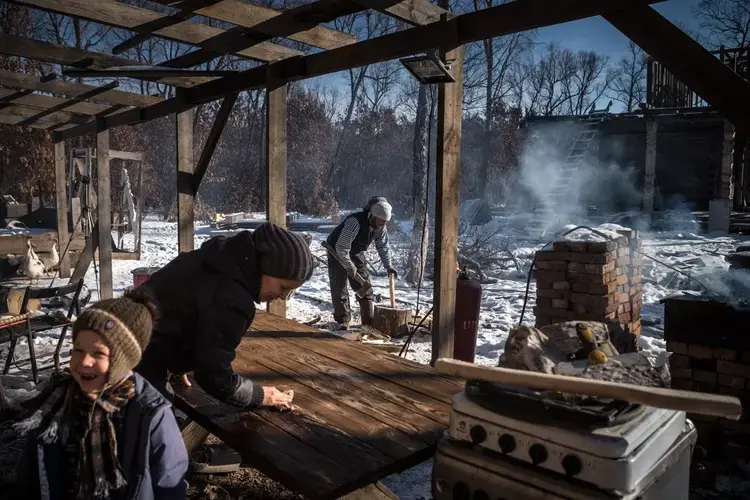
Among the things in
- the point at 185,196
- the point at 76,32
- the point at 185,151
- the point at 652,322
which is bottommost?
the point at 652,322

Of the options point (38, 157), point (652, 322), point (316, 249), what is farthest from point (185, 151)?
point (38, 157)

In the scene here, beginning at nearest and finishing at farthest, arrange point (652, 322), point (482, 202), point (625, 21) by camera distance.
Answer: point (625, 21) < point (652, 322) < point (482, 202)

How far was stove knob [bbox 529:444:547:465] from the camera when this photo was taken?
155cm

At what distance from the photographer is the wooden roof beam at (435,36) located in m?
2.87

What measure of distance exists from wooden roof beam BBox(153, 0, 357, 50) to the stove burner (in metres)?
3.39

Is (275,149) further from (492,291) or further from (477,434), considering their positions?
(492,291)

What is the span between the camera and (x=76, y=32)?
20.8 metres

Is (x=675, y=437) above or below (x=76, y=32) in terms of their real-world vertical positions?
below

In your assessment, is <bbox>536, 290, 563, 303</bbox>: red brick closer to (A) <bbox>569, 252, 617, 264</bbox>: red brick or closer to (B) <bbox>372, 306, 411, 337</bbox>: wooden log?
(A) <bbox>569, 252, 617, 264</bbox>: red brick

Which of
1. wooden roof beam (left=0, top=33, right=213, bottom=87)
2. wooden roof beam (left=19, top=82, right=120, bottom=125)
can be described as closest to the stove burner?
wooden roof beam (left=0, top=33, right=213, bottom=87)

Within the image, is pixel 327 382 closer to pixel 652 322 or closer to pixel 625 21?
pixel 625 21

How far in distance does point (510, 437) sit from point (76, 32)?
24343mm

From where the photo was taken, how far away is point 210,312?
229cm

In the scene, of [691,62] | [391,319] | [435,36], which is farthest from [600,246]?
[391,319]
